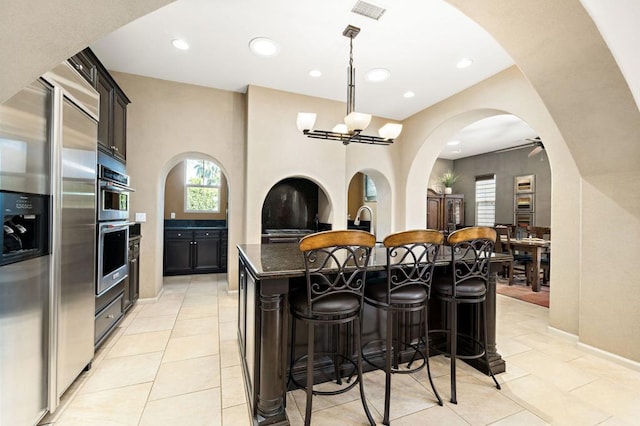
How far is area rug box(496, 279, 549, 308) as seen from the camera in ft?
13.4

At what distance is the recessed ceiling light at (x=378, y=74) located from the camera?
3585 millimetres

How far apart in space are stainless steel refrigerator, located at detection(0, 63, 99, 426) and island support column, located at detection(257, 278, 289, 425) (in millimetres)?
1205

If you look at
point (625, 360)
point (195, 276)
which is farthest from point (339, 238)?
point (195, 276)

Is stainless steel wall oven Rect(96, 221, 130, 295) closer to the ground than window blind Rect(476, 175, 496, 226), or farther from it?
closer to the ground

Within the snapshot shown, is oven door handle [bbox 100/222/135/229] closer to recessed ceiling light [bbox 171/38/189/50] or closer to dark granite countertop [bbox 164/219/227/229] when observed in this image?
recessed ceiling light [bbox 171/38/189/50]

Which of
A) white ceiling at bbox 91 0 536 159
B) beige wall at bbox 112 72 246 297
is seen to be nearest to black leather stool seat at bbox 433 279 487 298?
white ceiling at bbox 91 0 536 159

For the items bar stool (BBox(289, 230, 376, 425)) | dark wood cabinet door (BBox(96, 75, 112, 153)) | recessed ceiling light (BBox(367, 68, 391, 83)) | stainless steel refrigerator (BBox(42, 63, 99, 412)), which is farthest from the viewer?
recessed ceiling light (BBox(367, 68, 391, 83))

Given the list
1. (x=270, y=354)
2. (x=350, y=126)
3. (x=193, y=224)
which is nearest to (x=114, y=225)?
(x=270, y=354)

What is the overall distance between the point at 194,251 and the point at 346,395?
4409mm

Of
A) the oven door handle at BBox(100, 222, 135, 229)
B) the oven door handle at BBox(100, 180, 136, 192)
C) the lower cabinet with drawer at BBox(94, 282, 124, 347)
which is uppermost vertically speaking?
the oven door handle at BBox(100, 180, 136, 192)

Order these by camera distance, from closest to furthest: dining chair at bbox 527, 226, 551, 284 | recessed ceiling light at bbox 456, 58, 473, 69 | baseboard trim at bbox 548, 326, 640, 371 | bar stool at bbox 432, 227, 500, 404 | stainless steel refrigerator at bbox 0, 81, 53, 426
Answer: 1. stainless steel refrigerator at bbox 0, 81, 53, 426
2. bar stool at bbox 432, 227, 500, 404
3. baseboard trim at bbox 548, 326, 640, 371
4. recessed ceiling light at bbox 456, 58, 473, 69
5. dining chair at bbox 527, 226, 551, 284

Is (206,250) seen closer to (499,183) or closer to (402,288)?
(402,288)

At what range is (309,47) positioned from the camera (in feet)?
10.1

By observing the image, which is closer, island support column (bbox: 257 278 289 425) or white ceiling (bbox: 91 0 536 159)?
island support column (bbox: 257 278 289 425)
